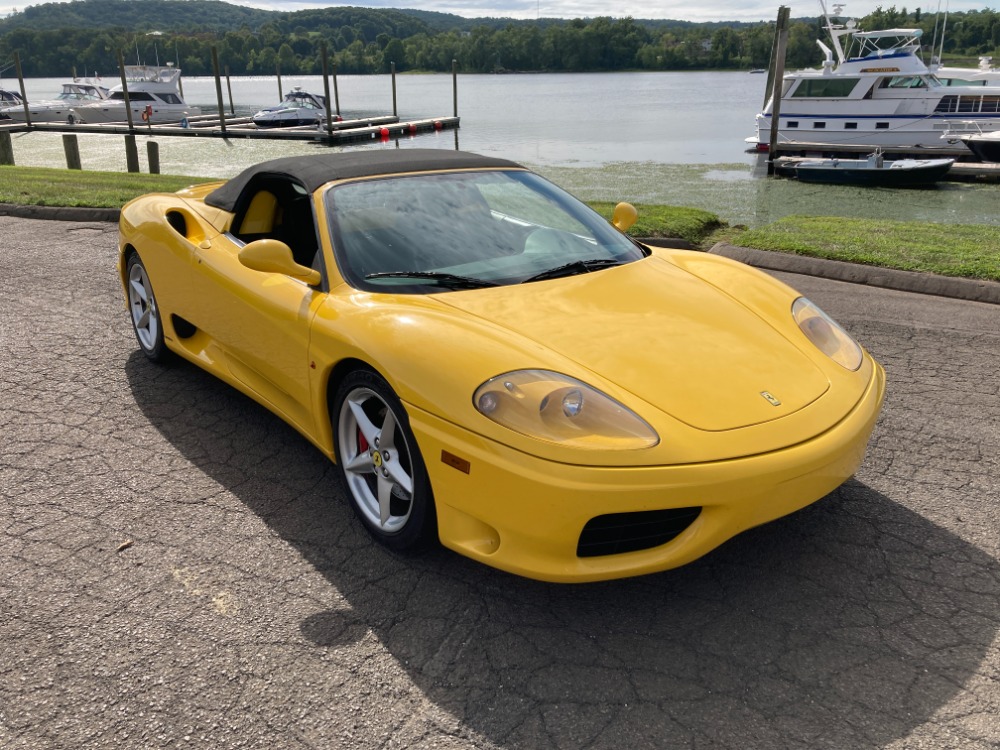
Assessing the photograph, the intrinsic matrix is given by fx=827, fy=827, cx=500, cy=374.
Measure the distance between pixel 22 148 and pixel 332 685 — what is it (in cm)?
3111

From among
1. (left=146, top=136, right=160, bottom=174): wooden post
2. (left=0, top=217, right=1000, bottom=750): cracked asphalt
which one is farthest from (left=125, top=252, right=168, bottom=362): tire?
(left=146, top=136, right=160, bottom=174): wooden post

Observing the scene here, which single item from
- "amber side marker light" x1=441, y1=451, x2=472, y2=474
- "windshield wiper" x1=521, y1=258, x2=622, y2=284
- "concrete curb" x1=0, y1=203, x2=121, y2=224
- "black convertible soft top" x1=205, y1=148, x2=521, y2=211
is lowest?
"concrete curb" x1=0, y1=203, x2=121, y2=224

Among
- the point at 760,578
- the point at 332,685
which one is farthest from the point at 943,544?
the point at 332,685

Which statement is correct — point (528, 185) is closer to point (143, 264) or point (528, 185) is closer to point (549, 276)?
point (549, 276)

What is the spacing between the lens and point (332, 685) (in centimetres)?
231

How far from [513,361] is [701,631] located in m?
1.01

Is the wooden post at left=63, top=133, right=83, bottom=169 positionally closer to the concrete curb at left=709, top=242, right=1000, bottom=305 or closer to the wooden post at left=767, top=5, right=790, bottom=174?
the wooden post at left=767, top=5, right=790, bottom=174

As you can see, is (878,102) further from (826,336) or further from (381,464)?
(381,464)

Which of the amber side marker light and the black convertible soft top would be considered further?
the black convertible soft top

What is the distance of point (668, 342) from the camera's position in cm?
286

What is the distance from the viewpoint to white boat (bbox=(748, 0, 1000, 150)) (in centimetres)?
2333

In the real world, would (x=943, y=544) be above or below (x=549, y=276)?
below

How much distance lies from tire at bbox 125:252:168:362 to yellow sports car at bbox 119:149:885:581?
16.7 inches


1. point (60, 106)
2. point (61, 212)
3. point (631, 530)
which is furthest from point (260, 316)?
point (60, 106)
